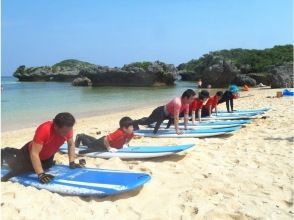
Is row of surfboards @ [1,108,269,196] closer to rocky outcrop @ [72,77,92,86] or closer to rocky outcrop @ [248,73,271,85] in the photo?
rocky outcrop @ [248,73,271,85]

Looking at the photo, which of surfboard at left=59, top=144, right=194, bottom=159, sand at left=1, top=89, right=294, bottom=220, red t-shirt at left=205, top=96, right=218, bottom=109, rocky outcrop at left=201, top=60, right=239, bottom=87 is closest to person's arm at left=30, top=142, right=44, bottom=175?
sand at left=1, top=89, right=294, bottom=220

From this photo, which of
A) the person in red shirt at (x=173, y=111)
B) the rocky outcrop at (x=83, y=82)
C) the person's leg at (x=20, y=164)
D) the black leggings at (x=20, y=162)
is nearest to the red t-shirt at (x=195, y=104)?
the person in red shirt at (x=173, y=111)

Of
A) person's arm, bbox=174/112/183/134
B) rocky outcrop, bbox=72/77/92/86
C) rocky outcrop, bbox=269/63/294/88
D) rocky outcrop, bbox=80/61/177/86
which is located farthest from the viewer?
rocky outcrop, bbox=72/77/92/86

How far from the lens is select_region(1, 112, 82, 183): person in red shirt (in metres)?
4.94

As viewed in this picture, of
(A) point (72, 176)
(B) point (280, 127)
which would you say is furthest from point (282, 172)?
(B) point (280, 127)

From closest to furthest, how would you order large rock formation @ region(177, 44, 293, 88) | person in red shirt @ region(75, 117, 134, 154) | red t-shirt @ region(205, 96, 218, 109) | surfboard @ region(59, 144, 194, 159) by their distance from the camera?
surfboard @ region(59, 144, 194, 159)
person in red shirt @ region(75, 117, 134, 154)
red t-shirt @ region(205, 96, 218, 109)
large rock formation @ region(177, 44, 293, 88)

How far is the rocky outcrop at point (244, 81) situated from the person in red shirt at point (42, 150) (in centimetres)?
3475

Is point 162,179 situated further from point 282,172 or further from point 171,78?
point 171,78

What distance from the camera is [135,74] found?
48.6 m

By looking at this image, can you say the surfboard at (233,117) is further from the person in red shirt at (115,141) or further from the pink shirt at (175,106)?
the person in red shirt at (115,141)

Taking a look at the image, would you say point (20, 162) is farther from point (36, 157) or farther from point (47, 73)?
point (47, 73)

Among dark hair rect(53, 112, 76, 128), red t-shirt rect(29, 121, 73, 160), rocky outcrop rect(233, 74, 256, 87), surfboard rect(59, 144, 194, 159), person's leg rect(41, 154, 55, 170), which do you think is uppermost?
rocky outcrop rect(233, 74, 256, 87)

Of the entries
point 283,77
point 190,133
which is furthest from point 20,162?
point 283,77

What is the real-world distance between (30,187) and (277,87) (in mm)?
27840
